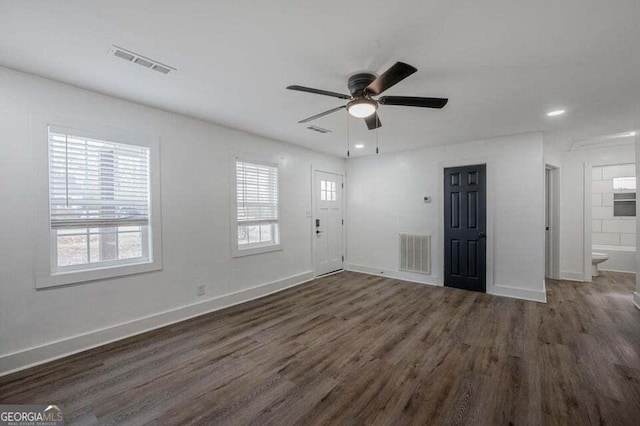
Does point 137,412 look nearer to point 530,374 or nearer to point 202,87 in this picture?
point 202,87

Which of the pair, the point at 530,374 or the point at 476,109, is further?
the point at 476,109

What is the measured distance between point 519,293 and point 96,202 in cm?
569

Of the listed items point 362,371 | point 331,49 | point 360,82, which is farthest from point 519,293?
point 331,49

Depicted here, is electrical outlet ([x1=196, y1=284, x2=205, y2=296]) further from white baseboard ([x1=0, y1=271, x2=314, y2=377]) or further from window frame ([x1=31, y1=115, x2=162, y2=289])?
window frame ([x1=31, y1=115, x2=162, y2=289])

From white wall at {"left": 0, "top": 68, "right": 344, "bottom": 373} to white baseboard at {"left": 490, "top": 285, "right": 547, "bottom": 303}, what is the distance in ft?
10.8

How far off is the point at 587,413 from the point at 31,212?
15.0 feet

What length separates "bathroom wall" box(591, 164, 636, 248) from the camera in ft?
18.8

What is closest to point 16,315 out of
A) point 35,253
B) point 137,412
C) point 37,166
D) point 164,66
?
point 35,253

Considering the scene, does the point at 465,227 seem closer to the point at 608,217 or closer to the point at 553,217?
the point at 553,217

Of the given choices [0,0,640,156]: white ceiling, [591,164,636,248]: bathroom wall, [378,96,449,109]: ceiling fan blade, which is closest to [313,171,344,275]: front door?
[0,0,640,156]: white ceiling

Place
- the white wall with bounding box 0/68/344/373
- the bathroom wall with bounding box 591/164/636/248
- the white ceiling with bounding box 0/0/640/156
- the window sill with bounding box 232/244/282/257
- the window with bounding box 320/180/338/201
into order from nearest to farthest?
1. the white ceiling with bounding box 0/0/640/156
2. the white wall with bounding box 0/68/344/373
3. the window sill with bounding box 232/244/282/257
4. the window with bounding box 320/180/338/201
5. the bathroom wall with bounding box 591/164/636/248

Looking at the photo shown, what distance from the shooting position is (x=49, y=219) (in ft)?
8.10

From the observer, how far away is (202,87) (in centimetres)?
262

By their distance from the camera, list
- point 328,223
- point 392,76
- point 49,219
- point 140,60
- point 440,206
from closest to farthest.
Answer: point 392,76 < point 140,60 < point 49,219 < point 440,206 < point 328,223
